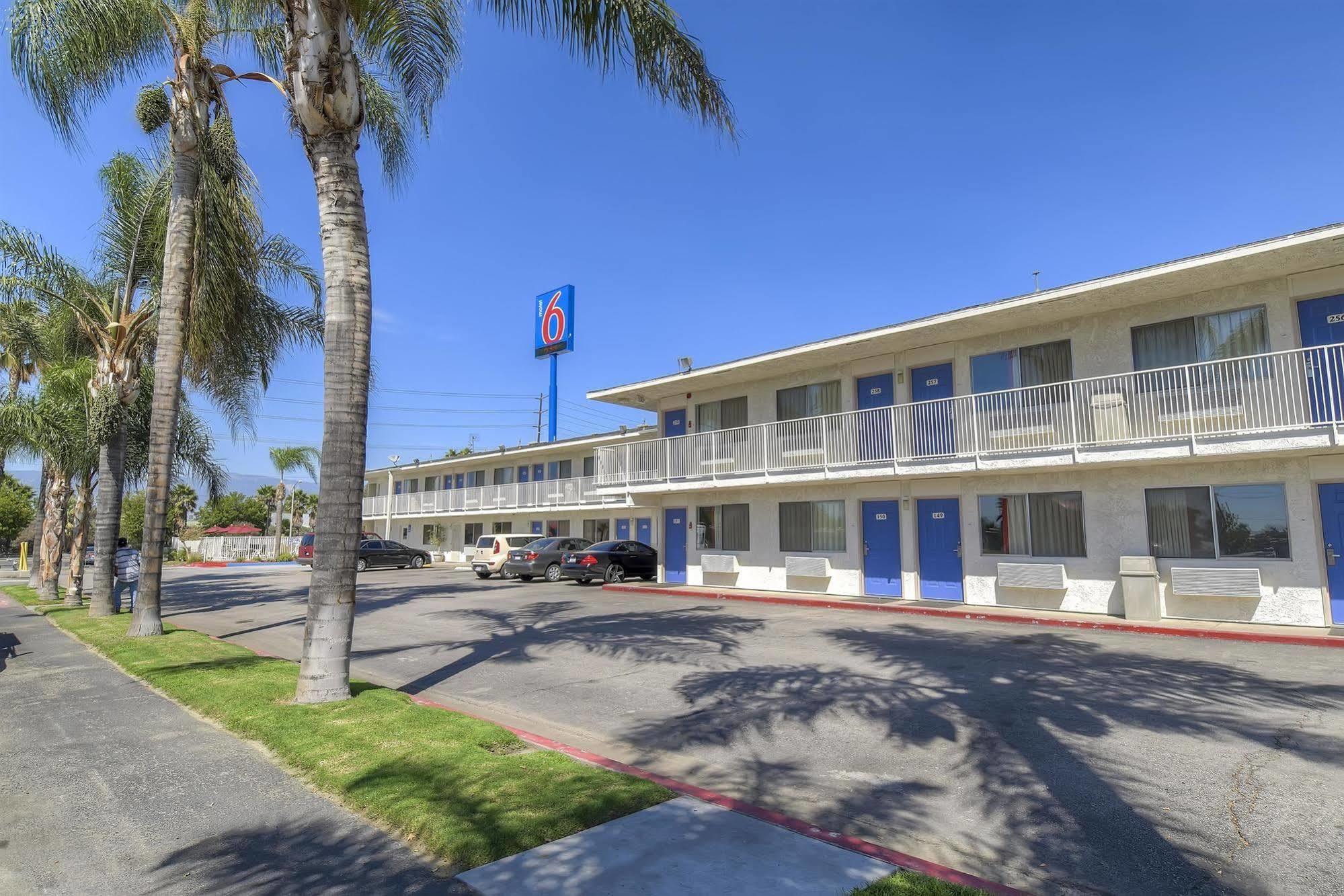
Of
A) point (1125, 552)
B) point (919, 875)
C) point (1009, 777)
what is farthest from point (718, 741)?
point (1125, 552)

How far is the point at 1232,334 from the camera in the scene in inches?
551

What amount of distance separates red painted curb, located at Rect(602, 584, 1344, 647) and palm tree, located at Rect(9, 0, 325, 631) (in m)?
12.7

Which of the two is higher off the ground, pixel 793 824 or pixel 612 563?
pixel 612 563

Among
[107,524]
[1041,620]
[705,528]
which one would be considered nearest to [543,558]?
[705,528]

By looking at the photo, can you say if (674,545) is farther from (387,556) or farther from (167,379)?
(387,556)

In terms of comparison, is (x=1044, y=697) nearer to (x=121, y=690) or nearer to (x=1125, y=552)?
(x=1125, y=552)

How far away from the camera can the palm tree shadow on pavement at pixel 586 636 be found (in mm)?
10987

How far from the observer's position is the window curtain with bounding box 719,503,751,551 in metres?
21.8

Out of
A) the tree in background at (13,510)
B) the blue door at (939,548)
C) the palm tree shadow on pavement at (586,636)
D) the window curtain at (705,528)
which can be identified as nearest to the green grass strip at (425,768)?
the palm tree shadow on pavement at (586,636)

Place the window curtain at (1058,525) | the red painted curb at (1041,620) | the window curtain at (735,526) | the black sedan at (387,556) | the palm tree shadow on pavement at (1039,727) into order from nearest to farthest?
the palm tree shadow on pavement at (1039,727)
the red painted curb at (1041,620)
the window curtain at (1058,525)
the window curtain at (735,526)
the black sedan at (387,556)

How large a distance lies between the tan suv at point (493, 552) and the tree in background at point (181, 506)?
144ft

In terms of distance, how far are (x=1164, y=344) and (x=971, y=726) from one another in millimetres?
11441

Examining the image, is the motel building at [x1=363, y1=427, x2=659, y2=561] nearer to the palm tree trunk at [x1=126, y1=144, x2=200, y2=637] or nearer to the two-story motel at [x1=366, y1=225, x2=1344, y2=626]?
the two-story motel at [x1=366, y1=225, x2=1344, y2=626]

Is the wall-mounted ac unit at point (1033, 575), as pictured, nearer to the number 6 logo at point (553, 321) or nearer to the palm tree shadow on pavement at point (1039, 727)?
the palm tree shadow on pavement at point (1039, 727)
